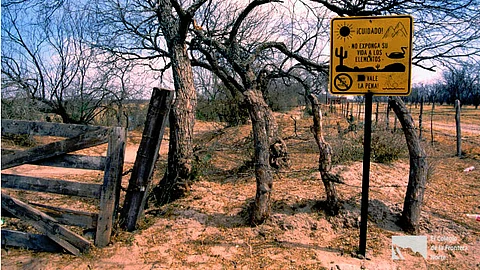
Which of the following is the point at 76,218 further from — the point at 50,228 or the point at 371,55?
the point at 371,55

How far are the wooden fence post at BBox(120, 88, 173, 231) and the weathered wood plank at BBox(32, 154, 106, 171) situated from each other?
526 millimetres

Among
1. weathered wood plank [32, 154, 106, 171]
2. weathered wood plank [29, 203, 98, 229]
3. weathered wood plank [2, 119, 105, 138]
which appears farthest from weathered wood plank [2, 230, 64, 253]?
weathered wood plank [2, 119, 105, 138]

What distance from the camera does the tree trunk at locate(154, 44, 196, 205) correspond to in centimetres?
550

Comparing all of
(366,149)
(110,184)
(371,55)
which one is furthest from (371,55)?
(110,184)

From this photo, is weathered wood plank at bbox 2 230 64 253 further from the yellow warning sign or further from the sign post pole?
the yellow warning sign

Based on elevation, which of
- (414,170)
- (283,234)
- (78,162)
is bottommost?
(283,234)

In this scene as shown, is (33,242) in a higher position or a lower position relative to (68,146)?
A: lower

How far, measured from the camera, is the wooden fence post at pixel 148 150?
14.1 ft

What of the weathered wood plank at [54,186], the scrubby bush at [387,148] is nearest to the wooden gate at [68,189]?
the weathered wood plank at [54,186]

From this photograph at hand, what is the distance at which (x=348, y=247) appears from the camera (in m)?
4.01

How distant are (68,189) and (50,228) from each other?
0.50 meters

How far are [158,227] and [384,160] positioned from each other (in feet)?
19.9

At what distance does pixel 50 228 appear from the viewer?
3.84m

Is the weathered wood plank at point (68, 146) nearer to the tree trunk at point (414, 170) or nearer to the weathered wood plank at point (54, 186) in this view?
the weathered wood plank at point (54, 186)
